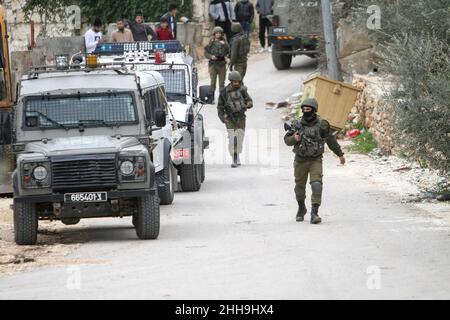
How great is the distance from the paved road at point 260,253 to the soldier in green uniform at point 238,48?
437 inches

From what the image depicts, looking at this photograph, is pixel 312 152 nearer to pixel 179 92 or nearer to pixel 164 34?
pixel 179 92

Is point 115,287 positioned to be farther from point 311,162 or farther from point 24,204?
point 311,162

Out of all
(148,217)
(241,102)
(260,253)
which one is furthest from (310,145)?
→ (241,102)

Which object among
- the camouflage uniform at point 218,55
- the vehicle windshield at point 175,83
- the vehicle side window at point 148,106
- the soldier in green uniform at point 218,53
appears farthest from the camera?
the camouflage uniform at point 218,55

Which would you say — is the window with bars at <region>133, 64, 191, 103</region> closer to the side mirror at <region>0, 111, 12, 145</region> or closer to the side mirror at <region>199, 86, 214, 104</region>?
the side mirror at <region>199, 86, 214, 104</region>

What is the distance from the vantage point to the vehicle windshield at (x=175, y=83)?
20875mm

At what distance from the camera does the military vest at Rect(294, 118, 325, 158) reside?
15.5 metres

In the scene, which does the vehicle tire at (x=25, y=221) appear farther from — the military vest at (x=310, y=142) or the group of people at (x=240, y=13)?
the group of people at (x=240, y=13)

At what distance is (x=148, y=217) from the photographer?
1420cm

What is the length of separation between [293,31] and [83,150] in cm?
2128

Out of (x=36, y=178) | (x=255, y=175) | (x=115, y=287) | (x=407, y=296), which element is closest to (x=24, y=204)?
(x=36, y=178)

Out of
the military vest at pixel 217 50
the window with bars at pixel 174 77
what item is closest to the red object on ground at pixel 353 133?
the military vest at pixel 217 50

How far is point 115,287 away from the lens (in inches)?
432

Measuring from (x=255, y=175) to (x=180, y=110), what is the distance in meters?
2.49
